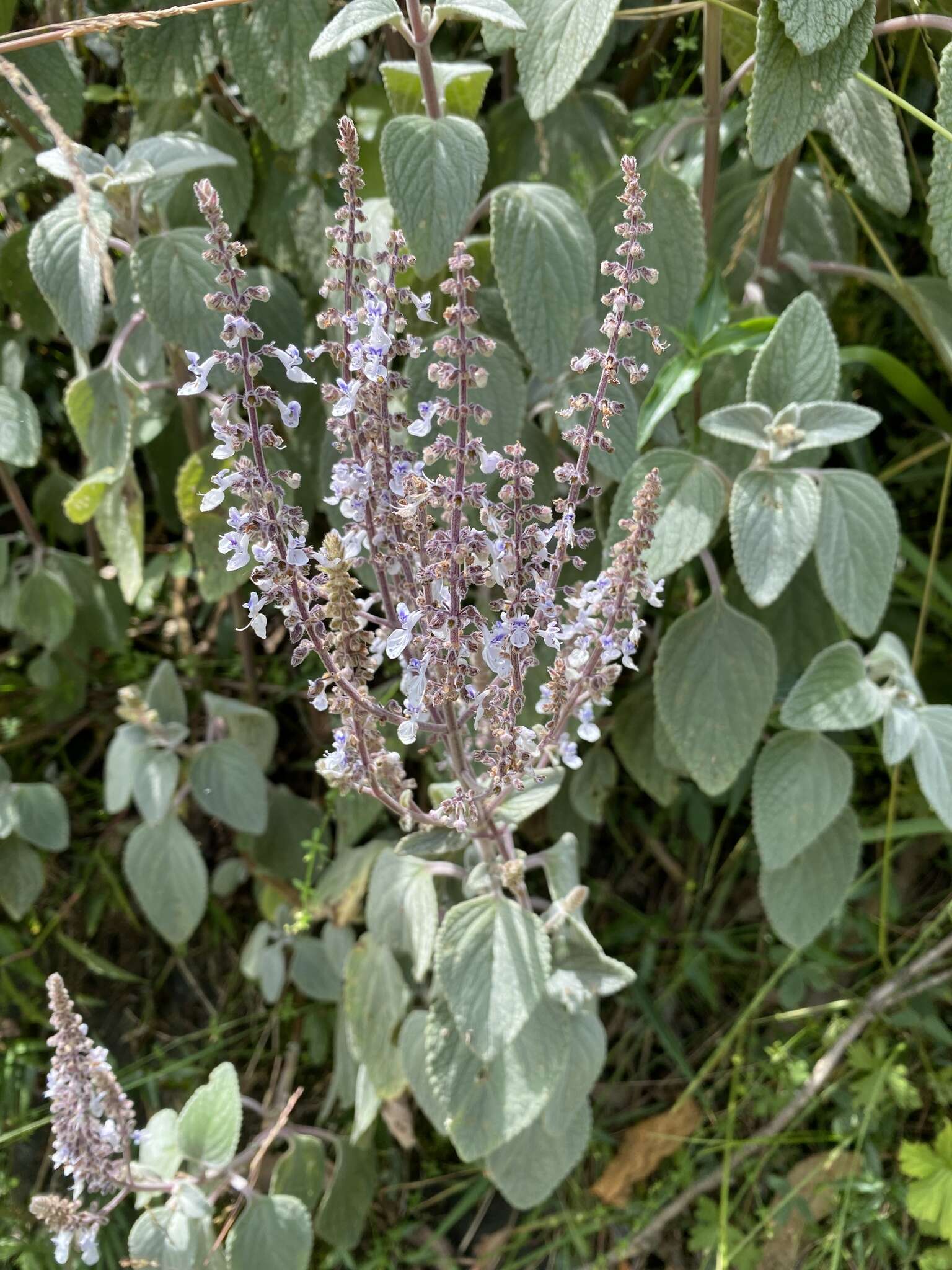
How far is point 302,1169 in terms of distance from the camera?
4.56 ft

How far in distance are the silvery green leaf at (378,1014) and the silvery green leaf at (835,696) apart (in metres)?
0.53

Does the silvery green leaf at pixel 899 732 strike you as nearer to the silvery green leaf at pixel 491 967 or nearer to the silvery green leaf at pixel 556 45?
the silvery green leaf at pixel 491 967

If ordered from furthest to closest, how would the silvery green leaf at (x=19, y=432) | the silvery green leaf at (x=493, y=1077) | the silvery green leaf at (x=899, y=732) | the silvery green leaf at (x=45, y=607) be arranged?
the silvery green leaf at (x=45, y=607) → the silvery green leaf at (x=19, y=432) → the silvery green leaf at (x=899, y=732) → the silvery green leaf at (x=493, y=1077)

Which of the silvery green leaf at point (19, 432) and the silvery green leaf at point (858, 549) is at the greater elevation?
the silvery green leaf at point (19, 432)

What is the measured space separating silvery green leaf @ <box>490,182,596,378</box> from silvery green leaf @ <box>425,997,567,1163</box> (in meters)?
0.61

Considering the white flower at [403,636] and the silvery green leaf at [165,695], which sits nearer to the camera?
the white flower at [403,636]

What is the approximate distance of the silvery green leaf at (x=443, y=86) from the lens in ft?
3.57

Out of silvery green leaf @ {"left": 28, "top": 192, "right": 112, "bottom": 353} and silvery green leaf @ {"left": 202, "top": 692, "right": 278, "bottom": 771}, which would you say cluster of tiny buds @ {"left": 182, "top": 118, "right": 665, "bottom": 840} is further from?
silvery green leaf @ {"left": 202, "top": 692, "right": 278, "bottom": 771}

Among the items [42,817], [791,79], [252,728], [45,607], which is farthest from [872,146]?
[42,817]

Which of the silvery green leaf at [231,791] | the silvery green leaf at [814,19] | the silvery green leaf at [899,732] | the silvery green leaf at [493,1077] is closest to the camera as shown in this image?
the silvery green leaf at [814,19]

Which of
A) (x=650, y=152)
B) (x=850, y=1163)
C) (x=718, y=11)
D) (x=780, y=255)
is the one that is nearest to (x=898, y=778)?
(x=850, y=1163)

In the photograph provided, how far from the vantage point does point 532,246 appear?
1.05m

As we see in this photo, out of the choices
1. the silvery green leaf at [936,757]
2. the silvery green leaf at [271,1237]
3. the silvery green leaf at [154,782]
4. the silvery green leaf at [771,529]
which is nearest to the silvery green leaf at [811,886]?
the silvery green leaf at [936,757]

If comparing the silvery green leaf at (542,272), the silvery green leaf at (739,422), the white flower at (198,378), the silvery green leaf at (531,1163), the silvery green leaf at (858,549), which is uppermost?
the white flower at (198,378)
